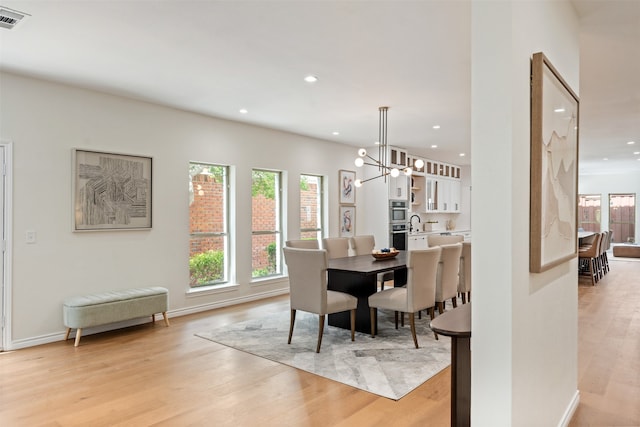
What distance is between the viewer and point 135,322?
4.89 meters

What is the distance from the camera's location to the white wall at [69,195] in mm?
4082

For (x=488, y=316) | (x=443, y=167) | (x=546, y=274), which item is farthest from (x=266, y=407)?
(x=443, y=167)

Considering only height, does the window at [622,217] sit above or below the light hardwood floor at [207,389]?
above

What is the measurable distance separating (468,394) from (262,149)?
5065 mm

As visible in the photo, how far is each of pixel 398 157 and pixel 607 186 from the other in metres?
8.70

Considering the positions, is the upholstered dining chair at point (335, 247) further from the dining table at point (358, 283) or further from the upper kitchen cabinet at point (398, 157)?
the upper kitchen cabinet at point (398, 157)

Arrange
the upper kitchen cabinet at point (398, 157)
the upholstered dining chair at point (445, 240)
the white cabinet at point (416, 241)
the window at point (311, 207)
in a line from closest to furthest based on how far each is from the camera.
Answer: the upholstered dining chair at point (445, 240), the window at point (311, 207), the upper kitchen cabinet at point (398, 157), the white cabinet at point (416, 241)

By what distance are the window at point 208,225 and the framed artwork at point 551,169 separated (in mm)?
4559

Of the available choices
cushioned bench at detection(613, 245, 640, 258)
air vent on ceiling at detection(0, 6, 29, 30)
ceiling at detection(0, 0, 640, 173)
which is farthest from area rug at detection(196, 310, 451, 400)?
cushioned bench at detection(613, 245, 640, 258)

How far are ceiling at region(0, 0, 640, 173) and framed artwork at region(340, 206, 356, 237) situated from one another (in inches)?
101

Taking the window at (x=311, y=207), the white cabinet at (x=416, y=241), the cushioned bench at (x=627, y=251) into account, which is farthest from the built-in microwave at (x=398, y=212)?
the cushioned bench at (x=627, y=251)

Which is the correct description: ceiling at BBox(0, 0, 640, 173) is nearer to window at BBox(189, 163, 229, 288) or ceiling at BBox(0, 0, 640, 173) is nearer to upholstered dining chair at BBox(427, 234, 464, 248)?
window at BBox(189, 163, 229, 288)

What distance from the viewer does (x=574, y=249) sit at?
2.59 m

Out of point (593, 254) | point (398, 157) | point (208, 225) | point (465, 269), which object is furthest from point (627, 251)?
point (208, 225)
